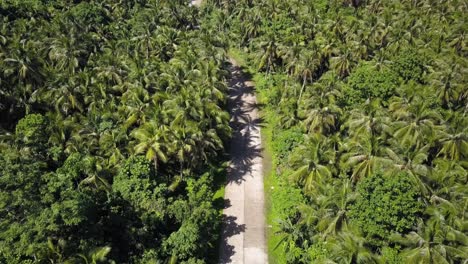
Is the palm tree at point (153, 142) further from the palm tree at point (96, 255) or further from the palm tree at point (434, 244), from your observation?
the palm tree at point (434, 244)

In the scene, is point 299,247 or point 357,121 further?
point 357,121

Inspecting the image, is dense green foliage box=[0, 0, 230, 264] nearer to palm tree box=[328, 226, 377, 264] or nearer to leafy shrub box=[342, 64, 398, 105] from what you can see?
palm tree box=[328, 226, 377, 264]

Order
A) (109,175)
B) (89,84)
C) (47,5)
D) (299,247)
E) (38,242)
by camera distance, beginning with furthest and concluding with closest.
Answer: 1. (47,5)
2. (89,84)
3. (109,175)
4. (299,247)
5. (38,242)

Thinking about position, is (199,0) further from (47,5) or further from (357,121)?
(357,121)

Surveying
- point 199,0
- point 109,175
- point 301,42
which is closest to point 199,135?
point 109,175

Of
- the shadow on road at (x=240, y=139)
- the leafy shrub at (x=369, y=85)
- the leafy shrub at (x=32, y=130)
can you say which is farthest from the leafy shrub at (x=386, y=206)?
the leafy shrub at (x=32, y=130)

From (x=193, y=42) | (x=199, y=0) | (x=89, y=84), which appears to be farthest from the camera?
(x=199, y=0)
